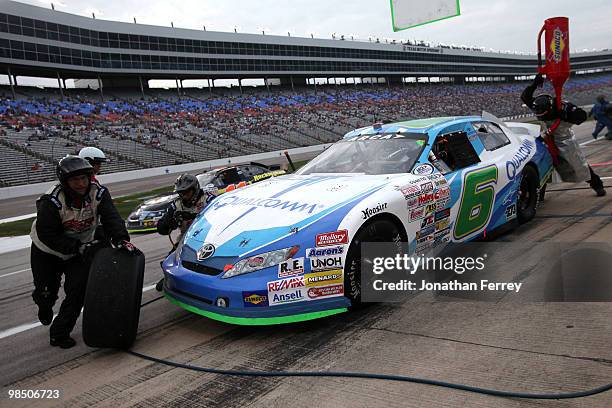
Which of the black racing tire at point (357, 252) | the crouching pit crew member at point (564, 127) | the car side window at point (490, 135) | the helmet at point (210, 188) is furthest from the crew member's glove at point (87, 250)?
the helmet at point (210, 188)

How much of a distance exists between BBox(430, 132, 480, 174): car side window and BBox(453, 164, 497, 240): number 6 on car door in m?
0.14

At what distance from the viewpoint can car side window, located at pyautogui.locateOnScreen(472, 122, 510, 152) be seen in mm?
5488

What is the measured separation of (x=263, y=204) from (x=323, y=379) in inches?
66.6

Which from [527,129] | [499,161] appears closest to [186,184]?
[499,161]

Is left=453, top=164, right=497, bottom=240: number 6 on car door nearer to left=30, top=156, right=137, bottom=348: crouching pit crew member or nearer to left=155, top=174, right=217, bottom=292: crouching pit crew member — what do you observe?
left=155, top=174, right=217, bottom=292: crouching pit crew member

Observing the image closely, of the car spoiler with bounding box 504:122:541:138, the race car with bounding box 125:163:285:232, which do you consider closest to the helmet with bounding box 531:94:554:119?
the car spoiler with bounding box 504:122:541:138

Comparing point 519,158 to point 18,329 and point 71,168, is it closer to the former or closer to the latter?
point 71,168

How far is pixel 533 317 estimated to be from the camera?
3352 millimetres

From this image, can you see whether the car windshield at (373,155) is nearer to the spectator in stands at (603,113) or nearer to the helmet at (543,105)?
the helmet at (543,105)

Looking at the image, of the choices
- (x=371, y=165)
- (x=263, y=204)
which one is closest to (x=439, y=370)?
(x=263, y=204)

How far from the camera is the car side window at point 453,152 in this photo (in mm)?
4699

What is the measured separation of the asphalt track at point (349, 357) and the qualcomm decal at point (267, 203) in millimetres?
912

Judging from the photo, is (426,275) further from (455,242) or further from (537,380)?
(537,380)

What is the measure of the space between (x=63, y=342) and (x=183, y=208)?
1.77 meters
